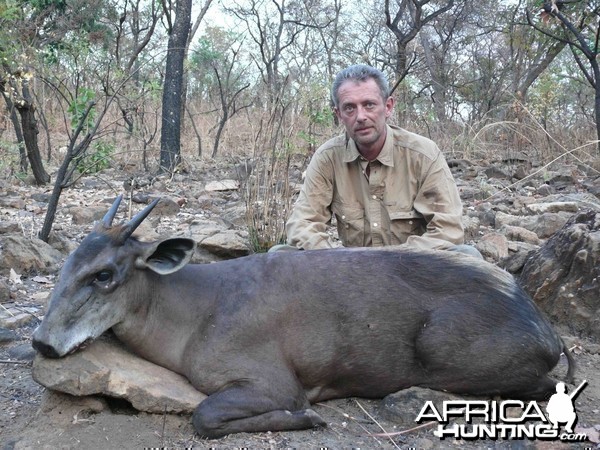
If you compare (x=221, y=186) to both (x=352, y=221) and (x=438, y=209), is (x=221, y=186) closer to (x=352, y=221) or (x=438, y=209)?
(x=352, y=221)

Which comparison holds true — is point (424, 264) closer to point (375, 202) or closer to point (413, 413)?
point (413, 413)

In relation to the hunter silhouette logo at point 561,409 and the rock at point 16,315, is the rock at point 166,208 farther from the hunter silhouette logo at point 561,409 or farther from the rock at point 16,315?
the hunter silhouette logo at point 561,409

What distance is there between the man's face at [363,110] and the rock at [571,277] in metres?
1.53

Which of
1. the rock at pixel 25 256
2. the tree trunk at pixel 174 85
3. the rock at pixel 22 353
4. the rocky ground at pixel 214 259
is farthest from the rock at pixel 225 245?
the tree trunk at pixel 174 85

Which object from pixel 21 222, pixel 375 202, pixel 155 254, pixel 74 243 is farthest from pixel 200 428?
pixel 21 222

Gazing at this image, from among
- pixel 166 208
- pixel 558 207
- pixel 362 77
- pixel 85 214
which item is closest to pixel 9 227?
pixel 85 214

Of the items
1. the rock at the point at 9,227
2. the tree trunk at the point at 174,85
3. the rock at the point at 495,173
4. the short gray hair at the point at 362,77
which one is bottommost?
the rock at the point at 9,227

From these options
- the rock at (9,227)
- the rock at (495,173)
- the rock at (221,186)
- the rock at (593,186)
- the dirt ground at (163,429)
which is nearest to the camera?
the dirt ground at (163,429)

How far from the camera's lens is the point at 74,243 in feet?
22.2

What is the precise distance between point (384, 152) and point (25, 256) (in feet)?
10.9

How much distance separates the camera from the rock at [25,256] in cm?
589

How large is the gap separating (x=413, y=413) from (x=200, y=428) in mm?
1108

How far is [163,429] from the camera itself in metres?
3.43

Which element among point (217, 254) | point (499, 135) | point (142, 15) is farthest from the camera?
point (142, 15)
